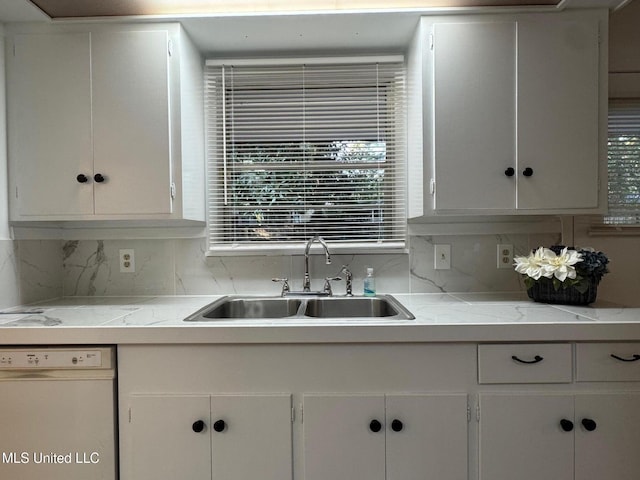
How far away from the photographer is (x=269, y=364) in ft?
3.82

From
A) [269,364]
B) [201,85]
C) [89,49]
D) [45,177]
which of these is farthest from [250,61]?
[269,364]

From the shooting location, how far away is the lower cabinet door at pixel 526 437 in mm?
1148

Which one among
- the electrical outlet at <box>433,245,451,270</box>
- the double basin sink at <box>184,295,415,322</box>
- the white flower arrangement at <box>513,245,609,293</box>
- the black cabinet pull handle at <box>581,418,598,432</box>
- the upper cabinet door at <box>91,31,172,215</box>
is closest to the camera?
the black cabinet pull handle at <box>581,418,598,432</box>

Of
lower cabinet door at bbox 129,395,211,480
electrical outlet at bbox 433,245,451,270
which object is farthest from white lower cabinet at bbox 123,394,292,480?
electrical outlet at bbox 433,245,451,270

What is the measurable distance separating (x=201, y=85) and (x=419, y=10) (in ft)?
3.61

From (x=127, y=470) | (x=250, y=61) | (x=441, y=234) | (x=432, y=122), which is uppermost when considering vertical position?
(x=250, y=61)

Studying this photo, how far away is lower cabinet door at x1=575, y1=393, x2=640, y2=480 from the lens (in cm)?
115

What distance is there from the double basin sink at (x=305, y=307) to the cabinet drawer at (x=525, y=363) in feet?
1.75

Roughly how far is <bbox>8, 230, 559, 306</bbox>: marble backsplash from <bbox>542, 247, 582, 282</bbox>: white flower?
0.37 meters

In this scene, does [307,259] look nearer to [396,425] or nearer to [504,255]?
[396,425]

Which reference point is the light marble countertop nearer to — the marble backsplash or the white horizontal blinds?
the marble backsplash

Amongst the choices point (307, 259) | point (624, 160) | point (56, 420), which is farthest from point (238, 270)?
point (624, 160)

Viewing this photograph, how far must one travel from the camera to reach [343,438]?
1157mm

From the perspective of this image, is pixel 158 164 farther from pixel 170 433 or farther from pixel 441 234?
pixel 441 234
